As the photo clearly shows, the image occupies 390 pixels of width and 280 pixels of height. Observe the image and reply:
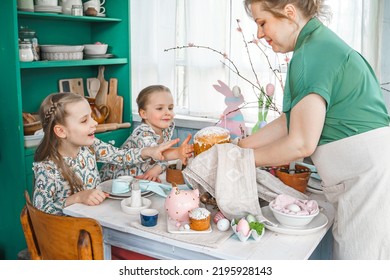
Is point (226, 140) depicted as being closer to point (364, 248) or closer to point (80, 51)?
point (364, 248)

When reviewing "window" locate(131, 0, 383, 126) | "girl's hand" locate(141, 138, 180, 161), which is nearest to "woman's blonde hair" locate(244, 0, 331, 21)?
"girl's hand" locate(141, 138, 180, 161)

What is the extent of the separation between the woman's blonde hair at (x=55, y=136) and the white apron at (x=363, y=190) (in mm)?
877

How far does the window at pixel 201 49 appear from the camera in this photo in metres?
2.50

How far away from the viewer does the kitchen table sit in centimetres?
108

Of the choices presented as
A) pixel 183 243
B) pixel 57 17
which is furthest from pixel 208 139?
pixel 57 17

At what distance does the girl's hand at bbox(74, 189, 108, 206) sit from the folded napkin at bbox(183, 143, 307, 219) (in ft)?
0.88

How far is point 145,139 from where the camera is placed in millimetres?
2049

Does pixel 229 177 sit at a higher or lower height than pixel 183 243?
higher

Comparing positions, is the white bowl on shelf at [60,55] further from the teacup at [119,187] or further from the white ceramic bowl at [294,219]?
the white ceramic bowl at [294,219]

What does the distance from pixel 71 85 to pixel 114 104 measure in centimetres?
28

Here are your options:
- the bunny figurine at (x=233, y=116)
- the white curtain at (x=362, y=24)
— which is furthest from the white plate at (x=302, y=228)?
the white curtain at (x=362, y=24)

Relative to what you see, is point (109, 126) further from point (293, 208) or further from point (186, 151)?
point (293, 208)

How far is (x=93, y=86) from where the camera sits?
3004 millimetres
